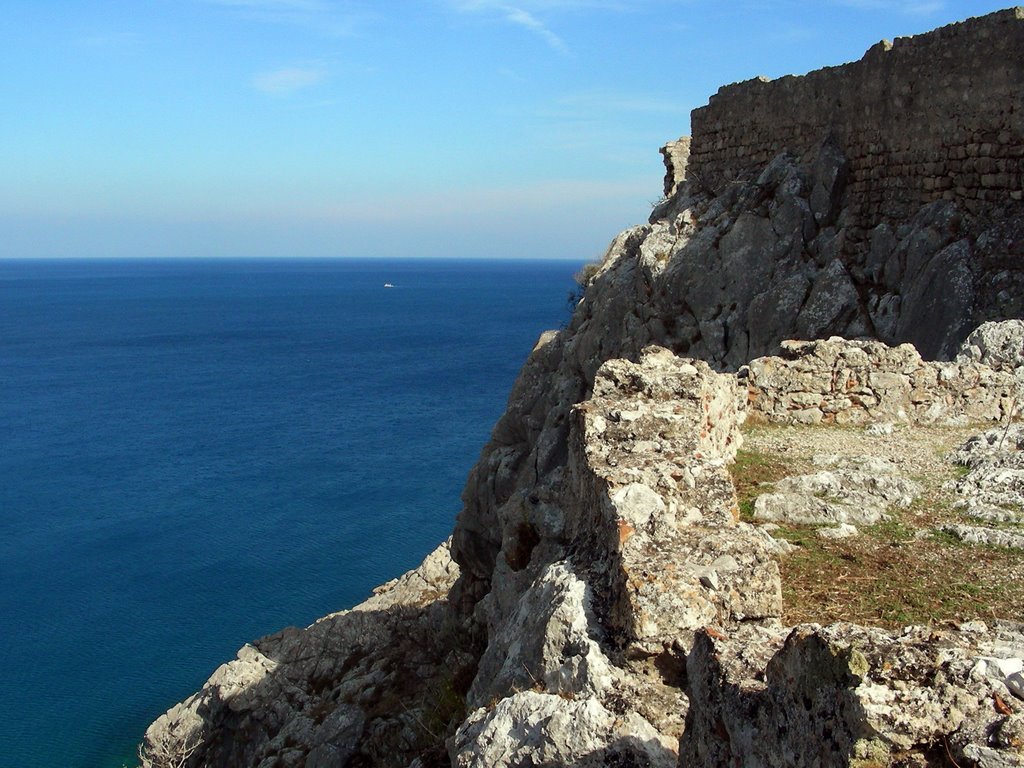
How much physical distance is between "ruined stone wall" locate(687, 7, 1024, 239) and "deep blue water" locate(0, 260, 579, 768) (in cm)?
2242

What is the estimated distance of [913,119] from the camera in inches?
714

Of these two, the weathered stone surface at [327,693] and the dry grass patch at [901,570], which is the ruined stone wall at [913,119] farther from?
the weathered stone surface at [327,693]

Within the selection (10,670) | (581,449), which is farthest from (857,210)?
(10,670)

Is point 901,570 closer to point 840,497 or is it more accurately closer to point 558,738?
point 840,497

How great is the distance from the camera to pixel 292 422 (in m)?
60.4

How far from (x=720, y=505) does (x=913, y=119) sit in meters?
13.9

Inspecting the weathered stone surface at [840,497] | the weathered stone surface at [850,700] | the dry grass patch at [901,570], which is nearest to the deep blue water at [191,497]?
the weathered stone surface at [840,497]

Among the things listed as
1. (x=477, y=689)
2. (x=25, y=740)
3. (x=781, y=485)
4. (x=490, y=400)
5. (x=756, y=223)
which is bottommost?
(x=25, y=740)

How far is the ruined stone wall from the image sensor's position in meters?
16.2

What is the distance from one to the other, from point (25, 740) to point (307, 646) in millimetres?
12209

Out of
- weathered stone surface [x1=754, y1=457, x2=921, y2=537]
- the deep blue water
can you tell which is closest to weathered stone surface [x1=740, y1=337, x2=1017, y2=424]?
weathered stone surface [x1=754, y1=457, x2=921, y2=537]

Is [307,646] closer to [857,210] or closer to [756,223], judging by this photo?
[756,223]

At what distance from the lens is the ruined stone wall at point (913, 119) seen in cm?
1620

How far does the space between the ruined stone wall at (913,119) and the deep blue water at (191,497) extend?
2242cm
